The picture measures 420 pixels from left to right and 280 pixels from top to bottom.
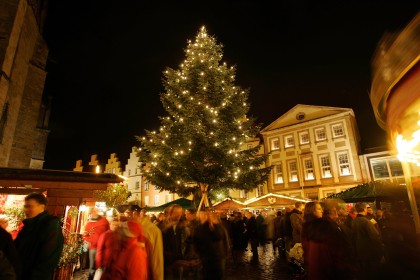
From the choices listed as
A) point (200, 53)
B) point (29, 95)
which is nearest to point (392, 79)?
point (200, 53)

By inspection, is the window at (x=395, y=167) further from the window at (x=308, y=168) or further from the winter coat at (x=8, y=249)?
the winter coat at (x=8, y=249)

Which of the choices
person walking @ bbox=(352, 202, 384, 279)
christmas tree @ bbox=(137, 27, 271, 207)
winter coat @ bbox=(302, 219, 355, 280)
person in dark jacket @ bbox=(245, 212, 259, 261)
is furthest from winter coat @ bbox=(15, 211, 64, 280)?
christmas tree @ bbox=(137, 27, 271, 207)

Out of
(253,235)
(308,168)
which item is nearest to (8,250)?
(253,235)

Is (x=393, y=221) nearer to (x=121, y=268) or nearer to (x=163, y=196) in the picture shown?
(x=121, y=268)

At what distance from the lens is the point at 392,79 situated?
255cm

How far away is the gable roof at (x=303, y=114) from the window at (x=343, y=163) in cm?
453

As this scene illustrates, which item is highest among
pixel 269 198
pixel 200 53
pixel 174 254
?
pixel 200 53

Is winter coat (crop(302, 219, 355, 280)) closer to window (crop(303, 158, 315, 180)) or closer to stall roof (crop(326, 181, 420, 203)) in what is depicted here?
stall roof (crop(326, 181, 420, 203))

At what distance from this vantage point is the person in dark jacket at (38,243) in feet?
10.1

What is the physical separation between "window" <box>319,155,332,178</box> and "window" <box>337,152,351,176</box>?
1049 mm

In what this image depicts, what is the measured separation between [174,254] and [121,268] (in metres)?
2.57

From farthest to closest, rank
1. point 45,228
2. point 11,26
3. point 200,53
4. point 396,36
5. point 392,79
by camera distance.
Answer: point 200,53
point 11,26
point 45,228
point 392,79
point 396,36

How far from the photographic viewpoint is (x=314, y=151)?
28688 mm

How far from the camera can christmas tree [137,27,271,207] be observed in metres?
15.1
